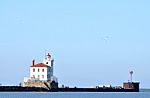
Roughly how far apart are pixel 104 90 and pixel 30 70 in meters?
18.9

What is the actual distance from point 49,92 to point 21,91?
510 cm

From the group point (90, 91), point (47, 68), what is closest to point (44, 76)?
point (47, 68)

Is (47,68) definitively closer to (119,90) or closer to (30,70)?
(30,70)

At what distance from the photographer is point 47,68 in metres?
144

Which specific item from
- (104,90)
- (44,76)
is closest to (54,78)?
(44,76)

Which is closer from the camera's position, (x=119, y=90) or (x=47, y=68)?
(x=47, y=68)

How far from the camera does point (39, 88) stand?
471 ft

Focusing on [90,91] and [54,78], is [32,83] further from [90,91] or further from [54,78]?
[90,91]

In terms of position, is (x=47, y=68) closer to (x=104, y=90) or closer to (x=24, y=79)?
(x=24, y=79)

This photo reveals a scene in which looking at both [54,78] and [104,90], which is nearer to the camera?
[54,78]

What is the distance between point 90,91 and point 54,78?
37.4 ft

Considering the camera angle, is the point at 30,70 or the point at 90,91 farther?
the point at 90,91

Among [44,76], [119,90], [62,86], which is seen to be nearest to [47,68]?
[44,76]

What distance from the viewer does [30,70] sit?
479 ft
